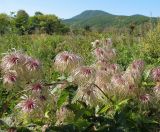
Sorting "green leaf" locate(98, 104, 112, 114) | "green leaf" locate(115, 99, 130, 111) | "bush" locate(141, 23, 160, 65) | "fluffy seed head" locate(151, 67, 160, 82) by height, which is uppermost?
"fluffy seed head" locate(151, 67, 160, 82)

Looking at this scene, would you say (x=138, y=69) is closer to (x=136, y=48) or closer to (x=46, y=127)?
(x=46, y=127)

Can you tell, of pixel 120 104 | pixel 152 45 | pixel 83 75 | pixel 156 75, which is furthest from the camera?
pixel 152 45

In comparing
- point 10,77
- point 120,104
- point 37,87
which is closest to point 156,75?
point 120,104

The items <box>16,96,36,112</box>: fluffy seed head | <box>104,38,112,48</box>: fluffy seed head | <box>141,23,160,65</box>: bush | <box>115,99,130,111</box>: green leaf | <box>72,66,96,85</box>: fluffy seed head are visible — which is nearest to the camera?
<box>16,96,36,112</box>: fluffy seed head

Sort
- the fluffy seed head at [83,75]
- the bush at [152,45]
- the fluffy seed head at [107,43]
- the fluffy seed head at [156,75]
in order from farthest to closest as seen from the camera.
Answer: the bush at [152,45]
the fluffy seed head at [107,43]
the fluffy seed head at [156,75]
the fluffy seed head at [83,75]

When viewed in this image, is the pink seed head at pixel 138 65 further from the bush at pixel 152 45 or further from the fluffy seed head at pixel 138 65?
the bush at pixel 152 45

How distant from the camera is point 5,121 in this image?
3223 mm

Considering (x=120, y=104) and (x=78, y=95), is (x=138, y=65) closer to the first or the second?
(x=120, y=104)

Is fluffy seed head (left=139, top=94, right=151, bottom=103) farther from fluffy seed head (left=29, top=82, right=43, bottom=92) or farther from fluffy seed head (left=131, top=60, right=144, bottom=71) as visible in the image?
fluffy seed head (left=29, top=82, right=43, bottom=92)

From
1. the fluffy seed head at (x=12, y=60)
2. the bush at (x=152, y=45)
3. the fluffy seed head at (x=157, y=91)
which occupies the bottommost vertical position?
the bush at (x=152, y=45)

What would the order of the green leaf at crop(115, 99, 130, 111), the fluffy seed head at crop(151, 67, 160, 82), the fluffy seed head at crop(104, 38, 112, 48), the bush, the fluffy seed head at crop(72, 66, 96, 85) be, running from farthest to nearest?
the bush → the fluffy seed head at crop(104, 38, 112, 48) → the fluffy seed head at crop(151, 67, 160, 82) → the green leaf at crop(115, 99, 130, 111) → the fluffy seed head at crop(72, 66, 96, 85)

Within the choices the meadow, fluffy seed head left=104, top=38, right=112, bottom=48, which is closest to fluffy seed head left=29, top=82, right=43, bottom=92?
the meadow

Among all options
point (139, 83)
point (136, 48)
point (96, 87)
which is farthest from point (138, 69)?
point (136, 48)

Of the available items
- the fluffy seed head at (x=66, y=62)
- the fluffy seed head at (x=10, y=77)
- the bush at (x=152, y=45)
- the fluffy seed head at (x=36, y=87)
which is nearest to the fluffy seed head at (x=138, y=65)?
the fluffy seed head at (x=66, y=62)
